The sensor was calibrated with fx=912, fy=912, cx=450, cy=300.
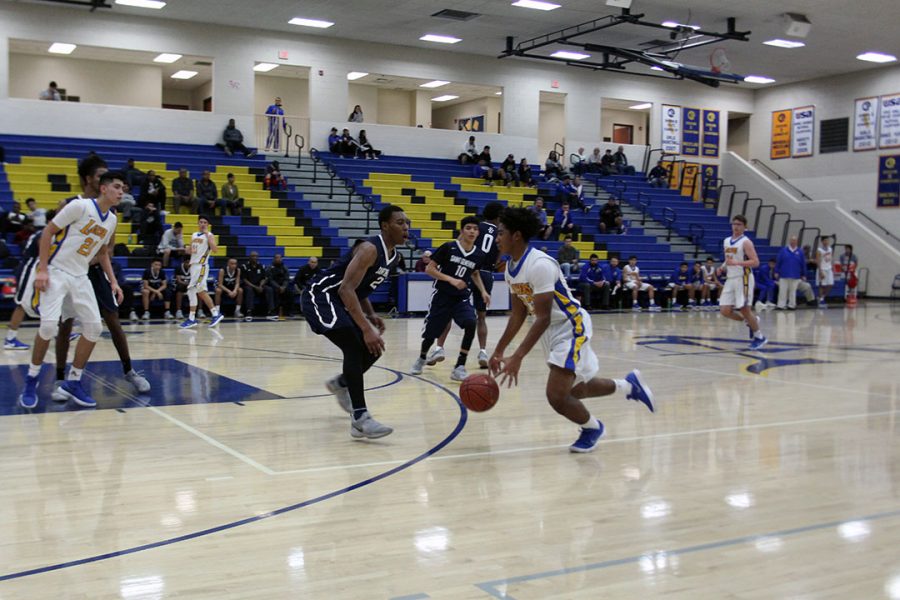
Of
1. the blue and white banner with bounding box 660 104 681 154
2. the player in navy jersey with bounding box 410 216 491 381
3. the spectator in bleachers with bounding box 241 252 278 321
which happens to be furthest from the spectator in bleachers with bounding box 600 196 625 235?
the player in navy jersey with bounding box 410 216 491 381

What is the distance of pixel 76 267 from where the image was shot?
6527mm

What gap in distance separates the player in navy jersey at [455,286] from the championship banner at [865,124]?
70.8 feet

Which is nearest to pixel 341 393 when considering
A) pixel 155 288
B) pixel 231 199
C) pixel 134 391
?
pixel 134 391

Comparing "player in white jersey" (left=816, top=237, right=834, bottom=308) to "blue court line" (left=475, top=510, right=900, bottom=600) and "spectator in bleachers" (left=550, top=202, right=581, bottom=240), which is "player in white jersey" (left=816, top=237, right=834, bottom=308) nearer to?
"spectator in bleachers" (left=550, top=202, right=581, bottom=240)

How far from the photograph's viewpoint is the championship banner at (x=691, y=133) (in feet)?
95.6

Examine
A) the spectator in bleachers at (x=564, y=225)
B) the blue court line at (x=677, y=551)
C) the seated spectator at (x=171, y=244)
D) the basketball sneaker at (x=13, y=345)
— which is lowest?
the basketball sneaker at (x=13, y=345)

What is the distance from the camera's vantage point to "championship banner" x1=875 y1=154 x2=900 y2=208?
25.7 metres

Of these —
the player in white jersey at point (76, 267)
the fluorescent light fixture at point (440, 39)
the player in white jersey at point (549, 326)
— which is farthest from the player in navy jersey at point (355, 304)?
the fluorescent light fixture at point (440, 39)

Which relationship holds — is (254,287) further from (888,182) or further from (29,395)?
(888,182)

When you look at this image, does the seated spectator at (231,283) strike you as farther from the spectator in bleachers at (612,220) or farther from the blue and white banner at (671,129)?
the blue and white banner at (671,129)

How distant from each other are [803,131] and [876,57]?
3.79m

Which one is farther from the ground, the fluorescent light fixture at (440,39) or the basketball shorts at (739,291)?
the fluorescent light fixture at (440,39)

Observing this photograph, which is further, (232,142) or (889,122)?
(889,122)

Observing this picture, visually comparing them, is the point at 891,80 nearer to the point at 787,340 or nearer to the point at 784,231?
the point at 784,231
